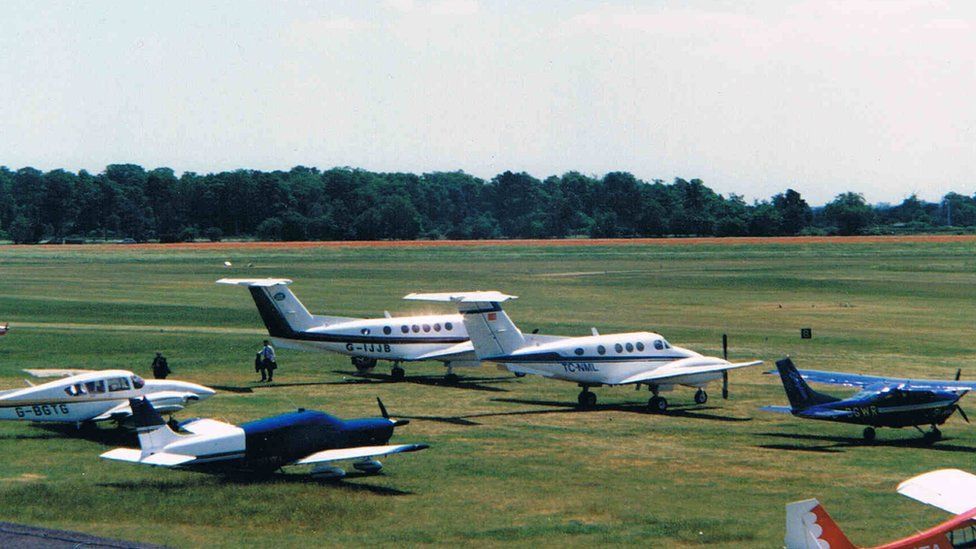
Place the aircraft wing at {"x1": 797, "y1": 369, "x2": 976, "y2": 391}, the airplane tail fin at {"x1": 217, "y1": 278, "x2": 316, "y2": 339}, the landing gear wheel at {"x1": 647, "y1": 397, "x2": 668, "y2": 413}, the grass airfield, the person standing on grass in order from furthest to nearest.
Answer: the person standing on grass
the airplane tail fin at {"x1": 217, "y1": 278, "x2": 316, "y2": 339}
the landing gear wheel at {"x1": 647, "y1": 397, "x2": 668, "y2": 413}
the aircraft wing at {"x1": 797, "y1": 369, "x2": 976, "y2": 391}
the grass airfield

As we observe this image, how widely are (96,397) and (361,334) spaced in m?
15.5

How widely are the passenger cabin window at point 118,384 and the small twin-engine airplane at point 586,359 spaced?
40.0ft

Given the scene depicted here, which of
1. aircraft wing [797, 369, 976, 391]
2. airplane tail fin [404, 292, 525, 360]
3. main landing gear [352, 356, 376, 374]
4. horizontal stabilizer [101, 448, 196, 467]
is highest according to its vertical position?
airplane tail fin [404, 292, 525, 360]

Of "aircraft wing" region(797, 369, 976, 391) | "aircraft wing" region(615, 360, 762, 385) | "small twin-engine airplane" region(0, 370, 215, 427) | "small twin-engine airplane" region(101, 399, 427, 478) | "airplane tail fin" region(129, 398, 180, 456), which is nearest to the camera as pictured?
"small twin-engine airplane" region(101, 399, 427, 478)

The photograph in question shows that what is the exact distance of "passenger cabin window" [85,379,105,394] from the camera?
36.9 metres

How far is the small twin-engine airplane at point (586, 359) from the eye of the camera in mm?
43031

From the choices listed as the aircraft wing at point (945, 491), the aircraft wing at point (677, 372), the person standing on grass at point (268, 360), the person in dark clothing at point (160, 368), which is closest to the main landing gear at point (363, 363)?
the person standing on grass at point (268, 360)

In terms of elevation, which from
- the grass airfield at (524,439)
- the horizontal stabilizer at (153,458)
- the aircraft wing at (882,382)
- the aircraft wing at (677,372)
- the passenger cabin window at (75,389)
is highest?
the passenger cabin window at (75,389)

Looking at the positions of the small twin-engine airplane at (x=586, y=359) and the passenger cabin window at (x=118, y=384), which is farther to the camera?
the small twin-engine airplane at (x=586, y=359)

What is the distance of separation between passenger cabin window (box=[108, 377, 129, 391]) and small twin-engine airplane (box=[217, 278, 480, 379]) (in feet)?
43.8

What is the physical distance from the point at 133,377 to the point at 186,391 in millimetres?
1670

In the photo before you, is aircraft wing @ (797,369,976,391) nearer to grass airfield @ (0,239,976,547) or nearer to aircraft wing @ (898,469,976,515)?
grass airfield @ (0,239,976,547)

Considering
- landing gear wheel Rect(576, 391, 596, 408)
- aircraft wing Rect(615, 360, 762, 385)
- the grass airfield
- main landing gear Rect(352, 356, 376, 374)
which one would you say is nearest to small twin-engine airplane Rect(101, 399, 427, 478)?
the grass airfield

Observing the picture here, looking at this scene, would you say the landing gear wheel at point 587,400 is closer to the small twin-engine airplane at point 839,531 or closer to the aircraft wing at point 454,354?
the aircraft wing at point 454,354
